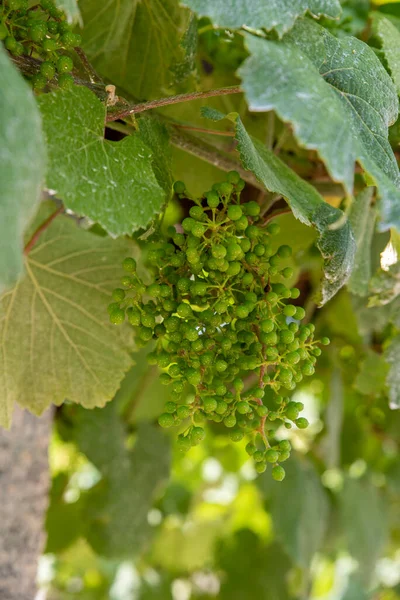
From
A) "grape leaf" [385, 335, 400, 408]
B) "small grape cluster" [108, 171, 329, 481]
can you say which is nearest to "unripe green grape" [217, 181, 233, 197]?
"small grape cluster" [108, 171, 329, 481]

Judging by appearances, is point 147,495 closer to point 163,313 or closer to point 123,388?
point 123,388

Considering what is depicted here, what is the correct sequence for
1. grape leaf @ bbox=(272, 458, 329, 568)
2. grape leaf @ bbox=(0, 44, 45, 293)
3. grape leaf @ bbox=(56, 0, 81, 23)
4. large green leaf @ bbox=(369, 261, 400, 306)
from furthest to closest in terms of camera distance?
1. grape leaf @ bbox=(272, 458, 329, 568)
2. large green leaf @ bbox=(369, 261, 400, 306)
3. grape leaf @ bbox=(56, 0, 81, 23)
4. grape leaf @ bbox=(0, 44, 45, 293)

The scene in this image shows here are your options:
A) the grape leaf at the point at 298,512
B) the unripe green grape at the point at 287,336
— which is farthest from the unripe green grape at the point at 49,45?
the grape leaf at the point at 298,512

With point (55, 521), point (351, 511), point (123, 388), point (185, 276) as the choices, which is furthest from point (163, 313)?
point (351, 511)

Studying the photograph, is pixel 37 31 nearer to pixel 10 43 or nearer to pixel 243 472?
pixel 10 43

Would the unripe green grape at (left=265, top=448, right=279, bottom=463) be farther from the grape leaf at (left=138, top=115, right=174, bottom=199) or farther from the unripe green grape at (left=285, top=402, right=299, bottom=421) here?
the grape leaf at (left=138, top=115, right=174, bottom=199)

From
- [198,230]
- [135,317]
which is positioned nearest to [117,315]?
[135,317]
